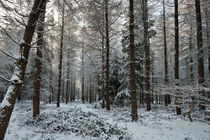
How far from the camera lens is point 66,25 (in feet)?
51.1

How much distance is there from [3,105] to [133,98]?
5.74 m

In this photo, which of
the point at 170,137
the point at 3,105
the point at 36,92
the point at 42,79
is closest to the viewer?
the point at 3,105

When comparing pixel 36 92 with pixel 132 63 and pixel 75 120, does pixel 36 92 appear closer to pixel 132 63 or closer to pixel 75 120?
pixel 75 120

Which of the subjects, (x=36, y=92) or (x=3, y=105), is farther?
(x=36, y=92)

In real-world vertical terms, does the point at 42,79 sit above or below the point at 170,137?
above

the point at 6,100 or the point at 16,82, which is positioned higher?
the point at 16,82

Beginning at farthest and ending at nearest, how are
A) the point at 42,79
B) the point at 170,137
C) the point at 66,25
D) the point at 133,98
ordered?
1. the point at 66,25
2. the point at 42,79
3. the point at 133,98
4. the point at 170,137

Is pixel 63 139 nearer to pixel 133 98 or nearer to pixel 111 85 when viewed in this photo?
pixel 133 98

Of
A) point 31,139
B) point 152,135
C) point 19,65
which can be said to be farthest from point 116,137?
point 19,65

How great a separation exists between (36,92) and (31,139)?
4762 millimetres

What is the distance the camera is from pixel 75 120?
24.1 feet

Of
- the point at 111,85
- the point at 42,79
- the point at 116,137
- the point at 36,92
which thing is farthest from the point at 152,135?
the point at 111,85

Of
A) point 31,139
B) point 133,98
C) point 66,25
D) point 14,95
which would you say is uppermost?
point 66,25

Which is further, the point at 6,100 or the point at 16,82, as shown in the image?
the point at 16,82
